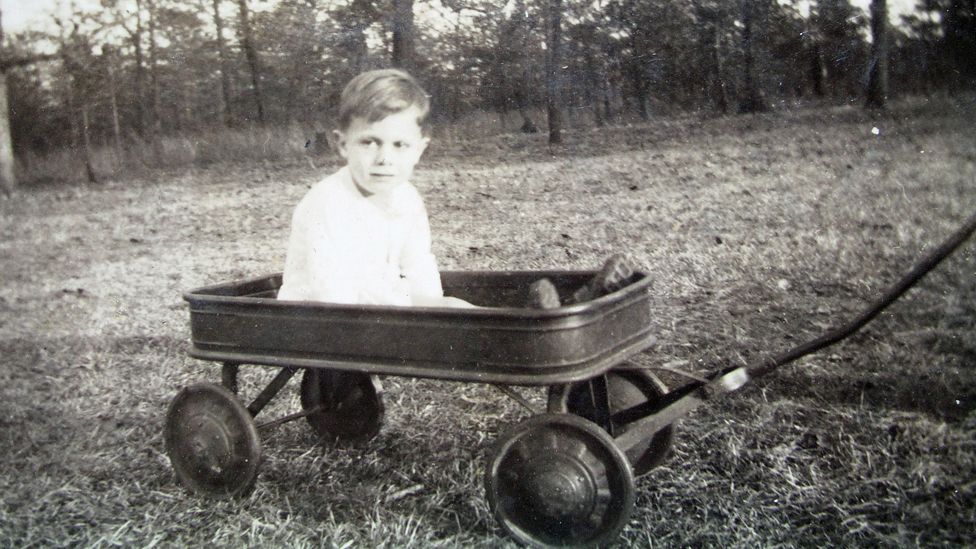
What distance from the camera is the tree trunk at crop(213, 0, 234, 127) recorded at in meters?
5.82

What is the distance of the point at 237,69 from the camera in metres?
6.89

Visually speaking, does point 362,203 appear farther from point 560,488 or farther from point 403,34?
point 403,34

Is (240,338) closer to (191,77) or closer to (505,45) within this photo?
(505,45)

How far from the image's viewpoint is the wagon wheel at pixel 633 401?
2838 mm

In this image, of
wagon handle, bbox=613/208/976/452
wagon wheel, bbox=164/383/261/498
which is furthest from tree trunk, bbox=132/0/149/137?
wagon handle, bbox=613/208/976/452

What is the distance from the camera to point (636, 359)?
3928 mm

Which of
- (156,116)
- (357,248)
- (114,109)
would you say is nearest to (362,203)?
(357,248)

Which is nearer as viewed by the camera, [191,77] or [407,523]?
[407,523]

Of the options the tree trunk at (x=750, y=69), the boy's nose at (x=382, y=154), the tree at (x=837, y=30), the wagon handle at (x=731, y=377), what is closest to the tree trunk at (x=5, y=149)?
the boy's nose at (x=382, y=154)

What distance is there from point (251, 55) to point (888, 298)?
18.9 feet

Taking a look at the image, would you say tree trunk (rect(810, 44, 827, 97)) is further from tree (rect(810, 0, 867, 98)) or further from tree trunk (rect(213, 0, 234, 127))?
tree trunk (rect(213, 0, 234, 127))

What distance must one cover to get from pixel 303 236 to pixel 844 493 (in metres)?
2.04

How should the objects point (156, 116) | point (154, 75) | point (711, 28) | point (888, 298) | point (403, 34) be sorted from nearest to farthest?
point (888, 298)
point (403, 34)
point (154, 75)
point (711, 28)
point (156, 116)

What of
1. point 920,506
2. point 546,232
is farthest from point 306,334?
point 546,232
